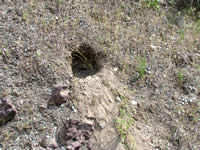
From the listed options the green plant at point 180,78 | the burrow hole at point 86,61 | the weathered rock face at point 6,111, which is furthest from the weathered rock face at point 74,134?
the green plant at point 180,78

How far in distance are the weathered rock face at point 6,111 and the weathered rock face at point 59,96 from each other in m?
0.35

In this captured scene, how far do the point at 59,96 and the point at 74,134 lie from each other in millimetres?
396

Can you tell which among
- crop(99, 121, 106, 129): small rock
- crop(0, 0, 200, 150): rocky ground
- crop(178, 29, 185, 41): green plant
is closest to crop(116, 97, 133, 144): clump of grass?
crop(0, 0, 200, 150): rocky ground

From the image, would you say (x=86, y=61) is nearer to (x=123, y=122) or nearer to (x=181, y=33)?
(x=123, y=122)

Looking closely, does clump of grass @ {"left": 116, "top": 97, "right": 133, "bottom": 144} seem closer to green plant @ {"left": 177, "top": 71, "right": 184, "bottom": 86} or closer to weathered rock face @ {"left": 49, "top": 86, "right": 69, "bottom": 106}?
weathered rock face @ {"left": 49, "top": 86, "right": 69, "bottom": 106}

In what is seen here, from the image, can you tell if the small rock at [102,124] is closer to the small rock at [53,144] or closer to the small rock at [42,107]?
the small rock at [53,144]

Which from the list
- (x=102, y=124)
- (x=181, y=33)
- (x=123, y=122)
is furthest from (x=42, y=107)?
(x=181, y=33)

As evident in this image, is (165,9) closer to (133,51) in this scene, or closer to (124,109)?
(133,51)

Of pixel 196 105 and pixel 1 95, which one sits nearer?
pixel 1 95

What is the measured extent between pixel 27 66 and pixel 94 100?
0.76 m

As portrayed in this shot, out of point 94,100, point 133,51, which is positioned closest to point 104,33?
point 133,51

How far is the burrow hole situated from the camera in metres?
2.92

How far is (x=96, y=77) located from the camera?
107 inches

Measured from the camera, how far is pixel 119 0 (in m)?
3.45
